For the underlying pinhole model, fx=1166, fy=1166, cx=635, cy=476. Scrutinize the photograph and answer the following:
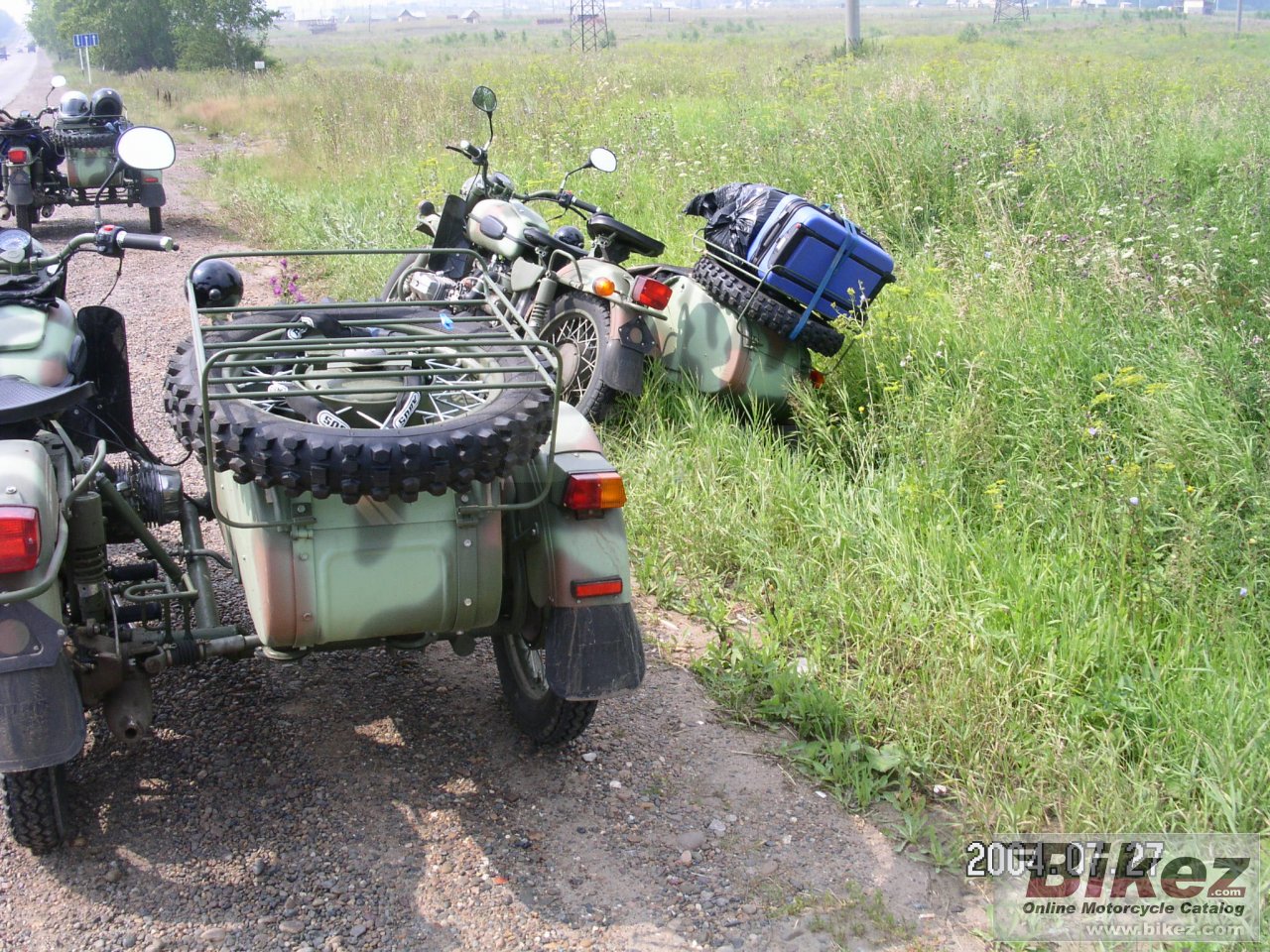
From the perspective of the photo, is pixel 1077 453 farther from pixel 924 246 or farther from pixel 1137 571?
pixel 924 246

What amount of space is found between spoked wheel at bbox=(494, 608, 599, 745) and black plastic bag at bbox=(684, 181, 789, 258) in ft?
8.28

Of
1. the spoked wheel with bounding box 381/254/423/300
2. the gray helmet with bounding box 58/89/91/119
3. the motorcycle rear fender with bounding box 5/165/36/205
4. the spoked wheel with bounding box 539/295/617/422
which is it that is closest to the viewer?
the spoked wheel with bounding box 539/295/617/422

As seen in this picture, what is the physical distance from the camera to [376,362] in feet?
9.44

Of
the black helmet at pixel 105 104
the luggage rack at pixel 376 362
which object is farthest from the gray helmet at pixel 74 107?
the luggage rack at pixel 376 362

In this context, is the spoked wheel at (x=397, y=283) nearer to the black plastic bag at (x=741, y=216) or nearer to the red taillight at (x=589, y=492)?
the black plastic bag at (x=741, y=216)

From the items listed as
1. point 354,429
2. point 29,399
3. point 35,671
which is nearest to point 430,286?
point 29,399

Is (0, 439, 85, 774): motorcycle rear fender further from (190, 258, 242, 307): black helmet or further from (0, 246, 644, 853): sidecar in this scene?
(190, 258, 242, 307): black helmet

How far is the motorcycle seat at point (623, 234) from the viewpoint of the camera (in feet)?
18.2

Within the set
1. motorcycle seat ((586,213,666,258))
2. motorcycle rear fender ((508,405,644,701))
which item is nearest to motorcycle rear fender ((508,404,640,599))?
motorcycle rear fender ((508,405,644,701))

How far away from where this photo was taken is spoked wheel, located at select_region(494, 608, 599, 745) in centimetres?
311

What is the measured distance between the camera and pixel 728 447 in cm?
498

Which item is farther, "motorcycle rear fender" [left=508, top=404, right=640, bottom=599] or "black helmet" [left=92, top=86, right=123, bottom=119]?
"black helmet" [left=92, top=86, right=123, bottom=119]

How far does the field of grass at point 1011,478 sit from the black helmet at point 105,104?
4324mm

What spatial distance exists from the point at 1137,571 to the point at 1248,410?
3.40ft
